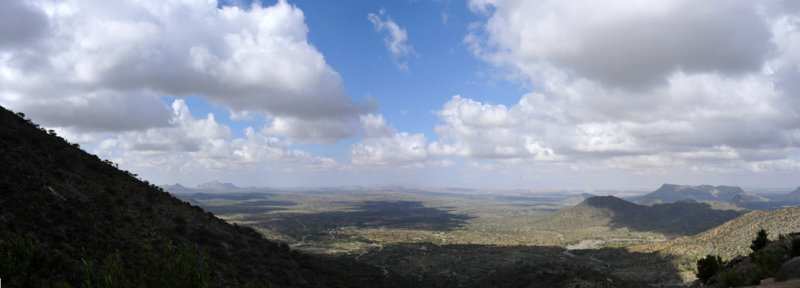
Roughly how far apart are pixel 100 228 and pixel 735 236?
19486 cm

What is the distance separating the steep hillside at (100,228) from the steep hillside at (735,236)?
137 metres

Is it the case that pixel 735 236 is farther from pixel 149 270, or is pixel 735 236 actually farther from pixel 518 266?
pixel 149 270

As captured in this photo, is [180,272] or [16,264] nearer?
[16,264]

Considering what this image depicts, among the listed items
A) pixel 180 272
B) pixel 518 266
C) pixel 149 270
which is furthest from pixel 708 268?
pixel 518 266

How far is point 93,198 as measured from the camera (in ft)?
137

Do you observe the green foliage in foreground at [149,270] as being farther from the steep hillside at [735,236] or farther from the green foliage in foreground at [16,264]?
the steep hillside at [735,236]

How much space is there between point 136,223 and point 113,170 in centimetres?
2400

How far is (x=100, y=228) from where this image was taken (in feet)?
118

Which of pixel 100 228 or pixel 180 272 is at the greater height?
pixel 180 272

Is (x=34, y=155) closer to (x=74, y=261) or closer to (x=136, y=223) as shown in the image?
(x=136, y=223)

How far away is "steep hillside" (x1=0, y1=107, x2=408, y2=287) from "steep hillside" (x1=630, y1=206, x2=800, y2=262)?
13745cm

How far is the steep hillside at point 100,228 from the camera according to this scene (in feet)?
58.9

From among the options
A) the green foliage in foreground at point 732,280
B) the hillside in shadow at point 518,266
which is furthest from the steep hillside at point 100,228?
the hillside in shadow at point 518,266

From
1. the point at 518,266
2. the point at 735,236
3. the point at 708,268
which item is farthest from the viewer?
the point at 735,236
